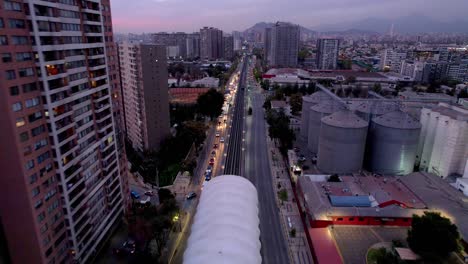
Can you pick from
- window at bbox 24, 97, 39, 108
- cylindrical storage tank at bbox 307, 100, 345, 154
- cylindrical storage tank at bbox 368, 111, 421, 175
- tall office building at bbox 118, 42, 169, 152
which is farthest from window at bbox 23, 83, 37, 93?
cylindrical storage tank at bbox 368, 111, 421, 175

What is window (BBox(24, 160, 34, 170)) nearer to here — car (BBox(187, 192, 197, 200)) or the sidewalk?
car (BBox(187, 192, 197, 200))

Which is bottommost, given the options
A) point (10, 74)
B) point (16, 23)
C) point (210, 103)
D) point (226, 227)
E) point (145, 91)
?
point (226, 227)

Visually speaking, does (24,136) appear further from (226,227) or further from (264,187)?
(264,187)

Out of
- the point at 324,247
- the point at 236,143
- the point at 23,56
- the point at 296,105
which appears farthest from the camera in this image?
the point at 296,105

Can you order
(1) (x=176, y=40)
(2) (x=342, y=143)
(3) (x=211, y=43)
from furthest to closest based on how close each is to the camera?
1. (1) (x=176, y=40)
2. (3) (x=211, y=43)
3. (2) (x=342, y=143)

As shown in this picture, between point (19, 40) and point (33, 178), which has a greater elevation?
point (19, 40)

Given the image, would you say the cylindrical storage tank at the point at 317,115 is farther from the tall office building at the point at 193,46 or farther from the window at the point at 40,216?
the tall office building at the point at 193,46

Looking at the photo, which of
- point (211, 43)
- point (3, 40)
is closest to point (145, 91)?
point (3, 40)
